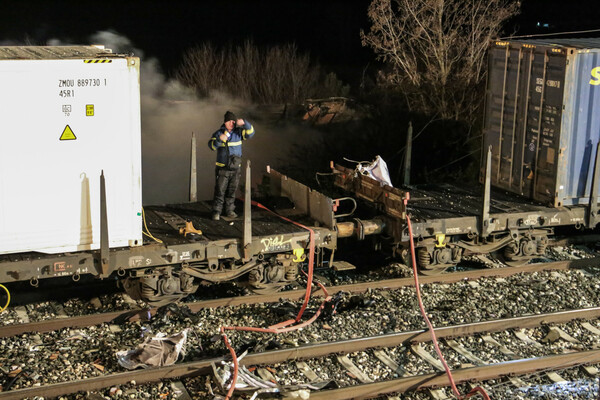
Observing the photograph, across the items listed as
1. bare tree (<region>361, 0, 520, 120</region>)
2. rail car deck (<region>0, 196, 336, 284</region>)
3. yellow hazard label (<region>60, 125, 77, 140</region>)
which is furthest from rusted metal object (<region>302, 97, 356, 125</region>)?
yellow hazard label (<region>60, 125, 77, 140</region>)

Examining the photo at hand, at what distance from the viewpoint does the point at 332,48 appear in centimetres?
2361

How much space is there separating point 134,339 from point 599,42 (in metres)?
8.60

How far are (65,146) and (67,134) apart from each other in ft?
0.48

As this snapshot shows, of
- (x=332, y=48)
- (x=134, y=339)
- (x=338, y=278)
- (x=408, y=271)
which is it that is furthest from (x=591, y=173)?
(x=332, y=48)

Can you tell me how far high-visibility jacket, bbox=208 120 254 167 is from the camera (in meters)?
11.8

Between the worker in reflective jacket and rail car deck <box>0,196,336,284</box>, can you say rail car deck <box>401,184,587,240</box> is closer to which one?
rail car deck <box>0,196,336,284</box>

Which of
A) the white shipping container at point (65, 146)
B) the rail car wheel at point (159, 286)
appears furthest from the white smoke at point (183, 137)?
the white shipping container at point (65, 146)

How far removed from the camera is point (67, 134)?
10.2 metres

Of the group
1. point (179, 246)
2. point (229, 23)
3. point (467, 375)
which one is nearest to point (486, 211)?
point (467, 375)

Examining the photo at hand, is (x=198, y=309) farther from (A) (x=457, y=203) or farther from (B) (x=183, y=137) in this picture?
(B) (x=183, y=137)

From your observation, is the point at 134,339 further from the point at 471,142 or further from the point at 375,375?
the point at 471,142

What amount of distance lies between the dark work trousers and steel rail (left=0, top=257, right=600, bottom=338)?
4.67 ft

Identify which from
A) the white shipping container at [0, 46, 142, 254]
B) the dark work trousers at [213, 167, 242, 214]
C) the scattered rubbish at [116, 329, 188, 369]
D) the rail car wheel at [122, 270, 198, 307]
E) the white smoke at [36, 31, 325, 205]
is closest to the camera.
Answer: the scattered rubbish at [116, 329, 188, 369]

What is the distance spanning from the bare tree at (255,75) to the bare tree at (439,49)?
2461 mm
